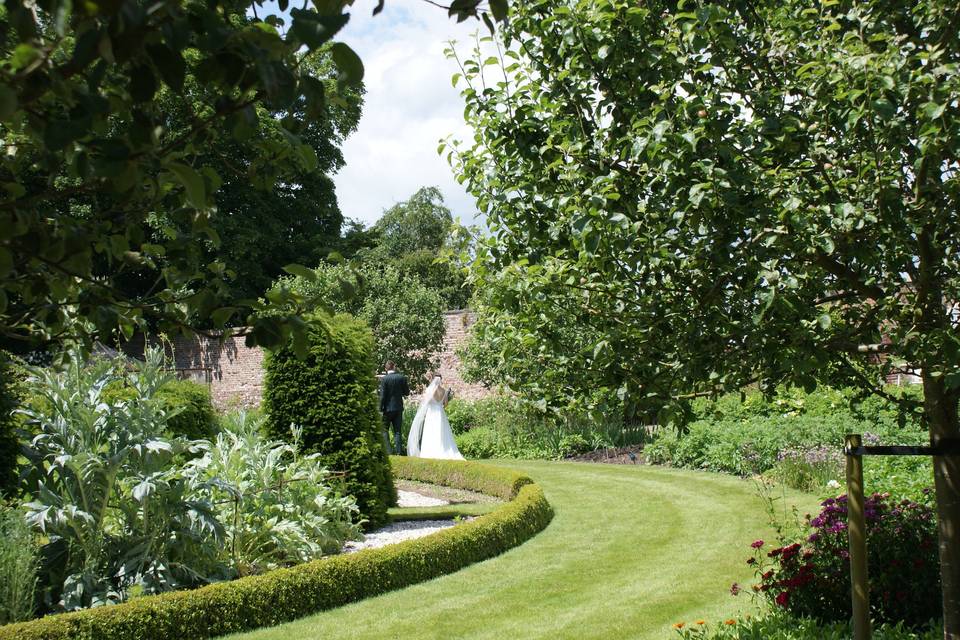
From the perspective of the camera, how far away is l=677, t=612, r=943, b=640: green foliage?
434 centimetres

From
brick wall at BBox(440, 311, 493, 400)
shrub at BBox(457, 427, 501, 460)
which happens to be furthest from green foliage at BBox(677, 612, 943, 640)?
brick wall at BBox(440, 311, 493, 400)

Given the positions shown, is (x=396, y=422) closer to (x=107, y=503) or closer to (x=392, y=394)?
(x=392, y=394)

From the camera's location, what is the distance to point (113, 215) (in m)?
2.24

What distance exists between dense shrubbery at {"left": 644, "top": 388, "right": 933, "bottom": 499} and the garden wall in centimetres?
1027

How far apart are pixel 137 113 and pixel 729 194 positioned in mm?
2048

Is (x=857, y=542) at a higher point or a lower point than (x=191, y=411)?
lower

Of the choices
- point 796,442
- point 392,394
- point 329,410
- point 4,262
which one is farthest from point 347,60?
point 392,394

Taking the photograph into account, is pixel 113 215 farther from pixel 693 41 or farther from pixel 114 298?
pixel 693 41

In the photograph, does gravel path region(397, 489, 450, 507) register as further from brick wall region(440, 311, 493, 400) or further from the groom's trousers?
brick wall region(440, 311, 493, 400)

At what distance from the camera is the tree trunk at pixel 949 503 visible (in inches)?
149

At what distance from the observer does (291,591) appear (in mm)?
5945

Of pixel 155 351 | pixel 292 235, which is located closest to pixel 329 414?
pixel 155 351

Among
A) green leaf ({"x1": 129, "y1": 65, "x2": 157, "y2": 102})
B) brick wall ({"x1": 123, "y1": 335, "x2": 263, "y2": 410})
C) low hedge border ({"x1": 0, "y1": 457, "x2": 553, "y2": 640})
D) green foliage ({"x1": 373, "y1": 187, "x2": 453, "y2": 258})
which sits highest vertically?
green foliage ({"x1": 373, "y1": 187, "x2": 453, "y2": 258})

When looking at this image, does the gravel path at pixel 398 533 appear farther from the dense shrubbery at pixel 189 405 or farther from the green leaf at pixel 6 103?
the green leaf at pixel 6 103
